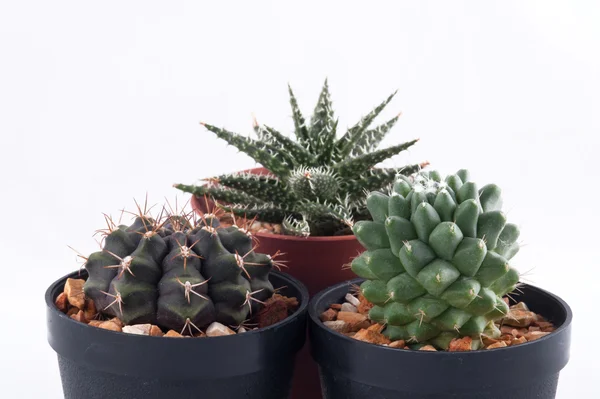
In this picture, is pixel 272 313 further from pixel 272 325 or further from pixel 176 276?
pixel 176 276

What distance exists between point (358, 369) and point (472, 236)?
1.08 feet

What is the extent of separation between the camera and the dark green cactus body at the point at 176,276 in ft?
5.75

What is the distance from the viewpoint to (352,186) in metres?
2.30

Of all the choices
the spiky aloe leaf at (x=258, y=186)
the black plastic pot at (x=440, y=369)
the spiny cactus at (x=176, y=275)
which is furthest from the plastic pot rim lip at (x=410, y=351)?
the spiky aloe leaf at (x=258, y=186)

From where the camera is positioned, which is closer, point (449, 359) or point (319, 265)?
point (449, 359)

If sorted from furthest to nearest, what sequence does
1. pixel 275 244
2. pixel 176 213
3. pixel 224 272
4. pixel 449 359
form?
pixel 275 244, pixel 176 213, pixel 224 272, pixel 449 359

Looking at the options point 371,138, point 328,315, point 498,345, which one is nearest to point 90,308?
point 328,315

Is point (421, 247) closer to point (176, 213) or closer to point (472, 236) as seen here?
point (472, 236)

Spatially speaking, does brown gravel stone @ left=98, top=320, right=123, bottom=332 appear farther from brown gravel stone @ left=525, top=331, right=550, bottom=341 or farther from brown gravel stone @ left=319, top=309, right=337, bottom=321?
brown gravel stone @ left=525, top=331, right=550, bottom=341

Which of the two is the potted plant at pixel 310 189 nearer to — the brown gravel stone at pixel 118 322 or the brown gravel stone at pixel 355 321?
the brown gravel stone at pixel 355 321

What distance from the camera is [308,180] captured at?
2199mm

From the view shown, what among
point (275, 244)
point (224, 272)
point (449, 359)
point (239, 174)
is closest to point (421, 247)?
point (449, 359)

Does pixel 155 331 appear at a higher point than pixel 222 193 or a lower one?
lower

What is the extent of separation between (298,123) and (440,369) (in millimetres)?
959
